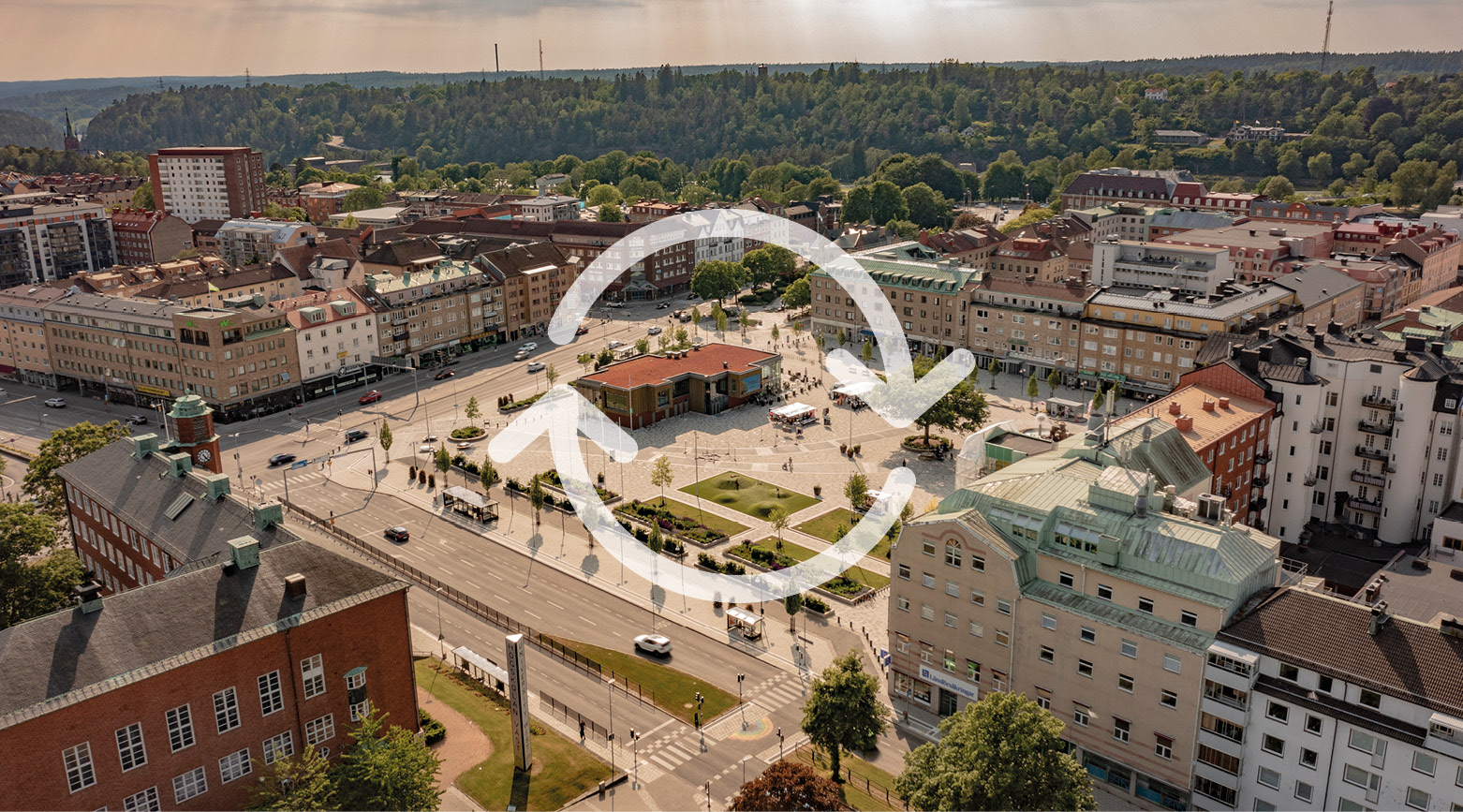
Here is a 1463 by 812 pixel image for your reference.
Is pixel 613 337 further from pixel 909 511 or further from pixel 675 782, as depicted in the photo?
pixel 675 782

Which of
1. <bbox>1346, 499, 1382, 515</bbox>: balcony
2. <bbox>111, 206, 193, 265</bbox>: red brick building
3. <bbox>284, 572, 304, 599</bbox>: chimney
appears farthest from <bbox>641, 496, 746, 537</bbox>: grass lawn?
<bbox>111, 206, 193, 265</bbox>: red brick building

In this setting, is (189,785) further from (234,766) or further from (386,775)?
(386,775)

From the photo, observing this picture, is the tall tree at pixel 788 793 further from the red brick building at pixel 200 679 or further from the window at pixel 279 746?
the window at pixel 279 746

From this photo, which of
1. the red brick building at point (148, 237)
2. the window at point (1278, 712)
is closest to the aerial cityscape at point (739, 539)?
the window at point (1278, 712)

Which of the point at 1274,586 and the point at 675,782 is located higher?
the point at 1274,586

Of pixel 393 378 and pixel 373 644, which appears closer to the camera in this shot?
pixel 373 644

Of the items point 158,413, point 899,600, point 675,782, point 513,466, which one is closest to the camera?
point 675,782

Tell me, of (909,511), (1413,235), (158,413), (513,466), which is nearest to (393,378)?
(158,413)

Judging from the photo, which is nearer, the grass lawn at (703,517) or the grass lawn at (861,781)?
the grass lawn at (861,781)

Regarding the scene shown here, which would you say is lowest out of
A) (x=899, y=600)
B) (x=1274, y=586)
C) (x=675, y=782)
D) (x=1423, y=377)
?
(x=675, y=782)
